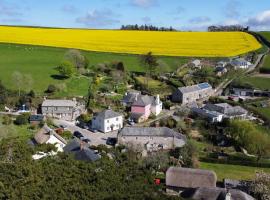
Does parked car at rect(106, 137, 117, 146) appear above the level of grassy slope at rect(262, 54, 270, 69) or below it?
below

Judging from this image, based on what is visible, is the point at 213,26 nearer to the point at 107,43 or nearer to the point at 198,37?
the point at 198,37

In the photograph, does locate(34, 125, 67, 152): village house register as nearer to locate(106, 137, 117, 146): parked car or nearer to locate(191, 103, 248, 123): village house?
locate(106, 137, 117, 146): parked car

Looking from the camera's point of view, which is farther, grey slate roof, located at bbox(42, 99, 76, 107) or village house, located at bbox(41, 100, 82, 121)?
grey slate roof, located at bbox(42, 99, 76, 107)

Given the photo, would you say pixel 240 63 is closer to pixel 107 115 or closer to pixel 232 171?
pixel 107 115

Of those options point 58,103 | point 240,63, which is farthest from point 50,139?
point 240,63

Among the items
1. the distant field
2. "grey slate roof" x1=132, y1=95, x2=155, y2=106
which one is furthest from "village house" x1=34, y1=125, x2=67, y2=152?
the distant field

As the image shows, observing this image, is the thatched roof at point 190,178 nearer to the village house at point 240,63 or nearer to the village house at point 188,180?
the village house at point 188,180
